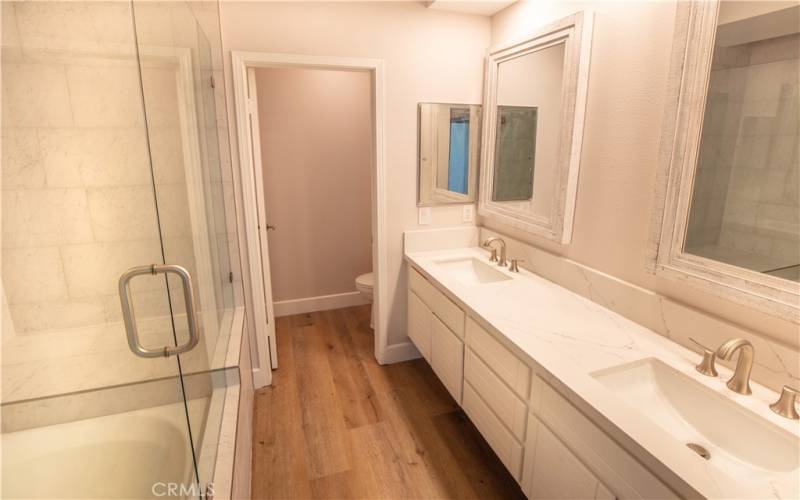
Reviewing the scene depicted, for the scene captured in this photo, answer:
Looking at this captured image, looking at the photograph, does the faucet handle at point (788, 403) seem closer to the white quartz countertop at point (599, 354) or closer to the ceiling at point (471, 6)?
the white quartz countertop at point (599, 354)

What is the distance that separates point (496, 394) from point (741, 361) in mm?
839

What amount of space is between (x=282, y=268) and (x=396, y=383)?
1.61 m

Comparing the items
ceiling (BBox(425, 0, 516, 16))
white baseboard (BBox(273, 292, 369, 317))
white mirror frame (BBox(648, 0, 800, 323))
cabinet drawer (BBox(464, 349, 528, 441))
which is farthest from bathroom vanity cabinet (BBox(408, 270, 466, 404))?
ceiling (BBox(425, 0, 516, 16))

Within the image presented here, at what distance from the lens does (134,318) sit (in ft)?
4.18

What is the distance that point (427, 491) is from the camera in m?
1.86

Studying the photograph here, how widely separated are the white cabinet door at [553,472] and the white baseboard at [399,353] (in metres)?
1.48

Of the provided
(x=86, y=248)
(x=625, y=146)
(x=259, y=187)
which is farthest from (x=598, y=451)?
(x=86, y=248)

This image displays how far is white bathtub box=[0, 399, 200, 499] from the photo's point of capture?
1455mm

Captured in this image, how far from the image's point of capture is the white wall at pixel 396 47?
221 cm

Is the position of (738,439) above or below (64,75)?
below

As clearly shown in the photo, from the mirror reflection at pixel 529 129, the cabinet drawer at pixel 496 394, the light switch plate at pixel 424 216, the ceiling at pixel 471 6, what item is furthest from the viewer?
the light switch plate at pixel 424 216

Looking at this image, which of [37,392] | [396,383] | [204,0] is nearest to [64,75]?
[204,0]

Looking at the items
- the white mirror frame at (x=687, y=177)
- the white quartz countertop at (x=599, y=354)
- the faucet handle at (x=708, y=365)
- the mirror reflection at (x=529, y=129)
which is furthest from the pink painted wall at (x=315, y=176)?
the faucet handle at (x=708, y=365)

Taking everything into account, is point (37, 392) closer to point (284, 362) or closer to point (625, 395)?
point (284, 362)
